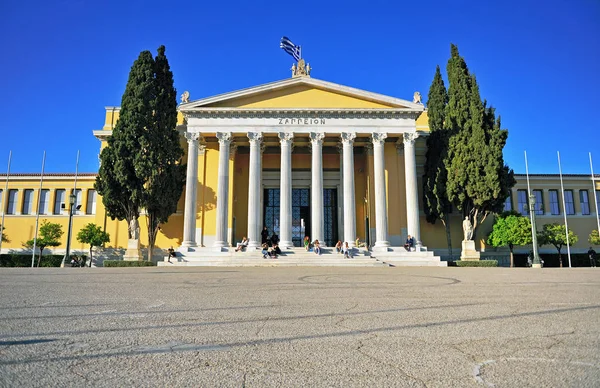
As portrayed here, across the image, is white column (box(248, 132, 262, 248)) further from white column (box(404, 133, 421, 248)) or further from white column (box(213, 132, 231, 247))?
white column (box(404, 133, 421, 248))

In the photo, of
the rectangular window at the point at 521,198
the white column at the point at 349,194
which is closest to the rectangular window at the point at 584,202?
the rectangular window at the point at 521,198

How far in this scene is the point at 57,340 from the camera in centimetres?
432

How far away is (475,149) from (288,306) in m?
24.1

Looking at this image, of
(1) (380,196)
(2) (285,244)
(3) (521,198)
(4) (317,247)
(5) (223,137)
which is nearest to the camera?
(4) (317,247)

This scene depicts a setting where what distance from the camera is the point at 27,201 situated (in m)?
35.0

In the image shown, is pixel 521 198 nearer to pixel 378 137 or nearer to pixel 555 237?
pixel 555 237

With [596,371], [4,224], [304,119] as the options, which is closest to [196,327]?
[596,371]

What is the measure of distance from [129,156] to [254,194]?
794cm

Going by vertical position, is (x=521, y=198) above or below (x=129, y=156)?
below

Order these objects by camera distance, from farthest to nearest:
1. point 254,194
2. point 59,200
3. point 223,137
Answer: point 59,200, point 223,137, point 254,194

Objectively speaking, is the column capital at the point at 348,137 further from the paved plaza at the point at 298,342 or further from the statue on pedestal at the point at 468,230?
the paved plaza at the point at 298,342

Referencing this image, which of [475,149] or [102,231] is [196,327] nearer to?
[475,149]

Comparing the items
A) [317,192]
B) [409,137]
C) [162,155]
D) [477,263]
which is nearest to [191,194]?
[162,155]

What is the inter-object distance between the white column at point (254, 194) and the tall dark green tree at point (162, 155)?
4821 millimetres
